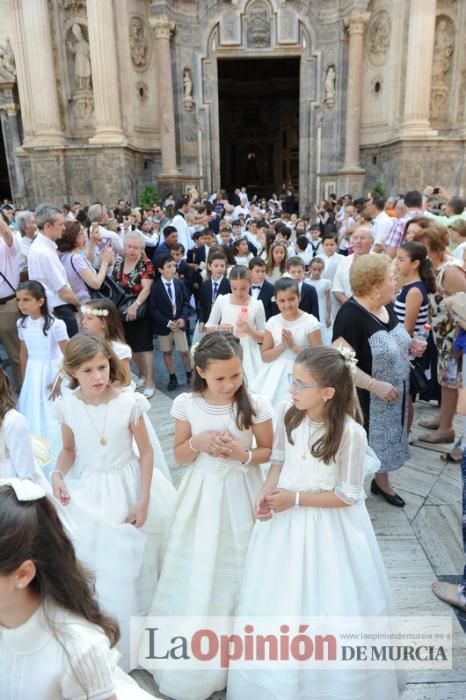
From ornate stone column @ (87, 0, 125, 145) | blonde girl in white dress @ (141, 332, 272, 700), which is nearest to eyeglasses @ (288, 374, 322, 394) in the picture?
blonde girl in white dress @ (141, 332, 272, 700)

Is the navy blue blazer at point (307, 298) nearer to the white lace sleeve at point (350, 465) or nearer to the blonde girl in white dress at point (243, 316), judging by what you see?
the blonde girl in white dress at point (243, 316)

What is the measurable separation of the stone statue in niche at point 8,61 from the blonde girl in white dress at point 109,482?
16.4 metres

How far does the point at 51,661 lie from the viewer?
131 centimetres

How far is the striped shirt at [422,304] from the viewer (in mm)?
4074

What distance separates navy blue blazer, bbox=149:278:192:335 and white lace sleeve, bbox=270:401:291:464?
3.86m

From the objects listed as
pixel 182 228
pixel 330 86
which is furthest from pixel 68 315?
pixel 330 86

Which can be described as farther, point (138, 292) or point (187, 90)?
point (187, 90)

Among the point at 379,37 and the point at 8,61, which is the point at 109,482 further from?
the point at 379,37

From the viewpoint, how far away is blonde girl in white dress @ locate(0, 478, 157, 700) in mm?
1290

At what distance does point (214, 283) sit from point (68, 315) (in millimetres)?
1749

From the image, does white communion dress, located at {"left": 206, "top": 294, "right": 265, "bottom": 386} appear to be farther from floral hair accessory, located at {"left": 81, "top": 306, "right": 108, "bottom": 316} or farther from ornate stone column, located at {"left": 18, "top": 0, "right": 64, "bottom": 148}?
ornate stone column, located at {"left": 18, "top": 0, "right": 64, "bottom": 148}

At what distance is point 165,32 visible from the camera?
1587 cm

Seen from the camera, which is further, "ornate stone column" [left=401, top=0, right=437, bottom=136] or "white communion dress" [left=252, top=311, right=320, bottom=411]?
"ornate stone column" [left=401, top=0, right=437, bottom=136]

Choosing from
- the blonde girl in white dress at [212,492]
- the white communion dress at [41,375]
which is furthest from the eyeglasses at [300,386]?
the white communion dress at [41,375]
